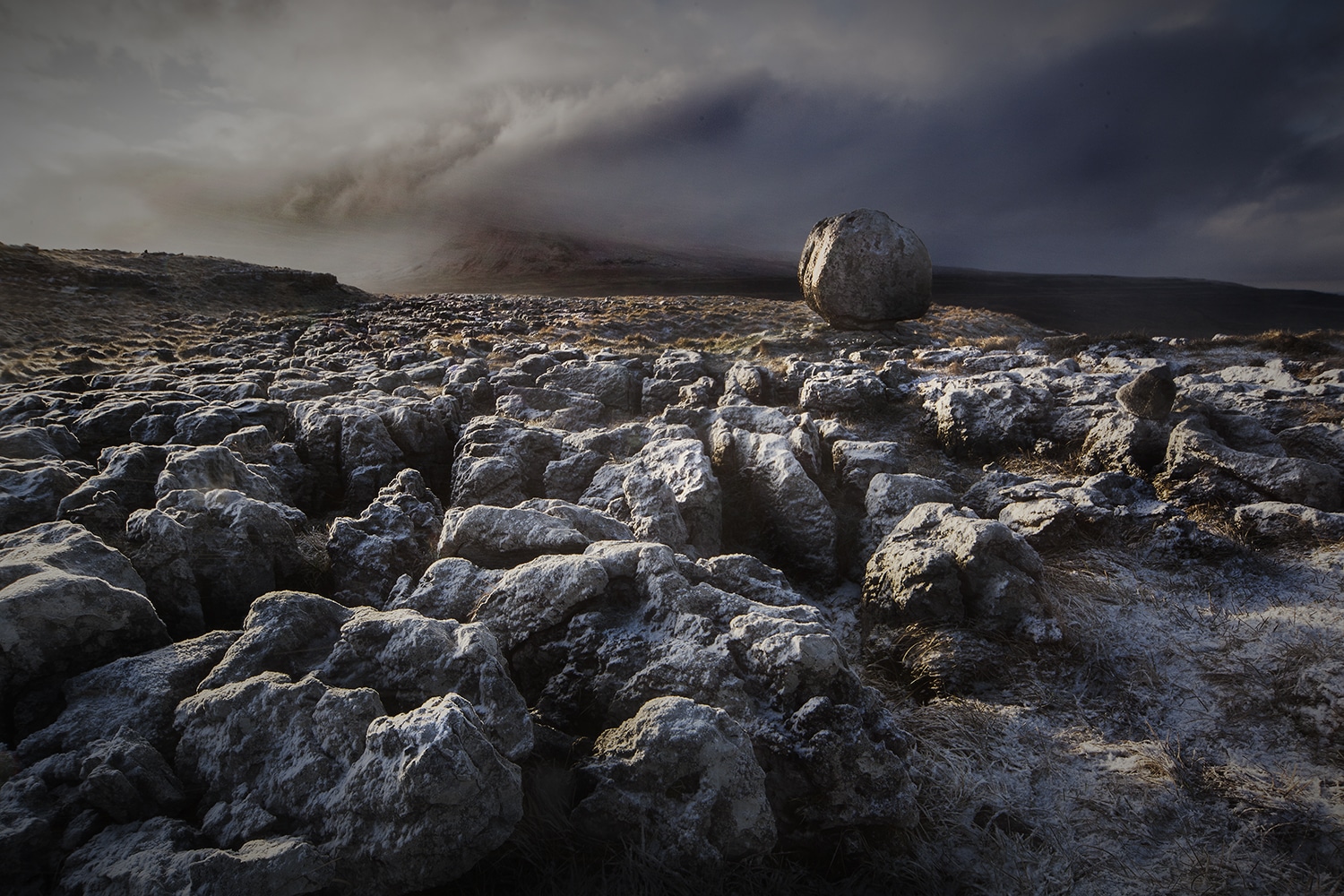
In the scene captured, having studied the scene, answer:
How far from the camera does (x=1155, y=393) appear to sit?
794 centimetres

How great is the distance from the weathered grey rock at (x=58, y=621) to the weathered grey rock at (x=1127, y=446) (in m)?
9.22

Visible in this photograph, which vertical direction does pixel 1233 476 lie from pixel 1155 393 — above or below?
below

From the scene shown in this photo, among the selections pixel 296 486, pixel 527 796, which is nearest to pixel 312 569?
pixel 296 486

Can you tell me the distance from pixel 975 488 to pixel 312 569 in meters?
6.92

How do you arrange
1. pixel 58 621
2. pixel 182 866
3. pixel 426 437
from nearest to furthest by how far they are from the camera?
pixel 182 866
pixel 58 621
pixel 426 437

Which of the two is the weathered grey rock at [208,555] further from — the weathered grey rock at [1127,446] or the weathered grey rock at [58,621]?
the weathered grey rock at [1127,446]

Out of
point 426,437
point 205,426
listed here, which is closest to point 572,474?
point 426,437

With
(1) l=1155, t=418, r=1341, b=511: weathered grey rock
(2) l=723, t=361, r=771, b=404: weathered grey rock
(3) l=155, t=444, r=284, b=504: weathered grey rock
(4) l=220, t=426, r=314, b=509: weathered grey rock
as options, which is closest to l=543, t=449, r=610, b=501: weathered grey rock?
(3) l=155, t=444, r=284, b=504: weathered grey rock

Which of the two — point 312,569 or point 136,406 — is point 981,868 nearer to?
point 312,569

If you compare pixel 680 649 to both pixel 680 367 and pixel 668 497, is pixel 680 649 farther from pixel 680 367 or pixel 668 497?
pixel 680 367

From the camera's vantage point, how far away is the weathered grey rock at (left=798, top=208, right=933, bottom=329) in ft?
58.1

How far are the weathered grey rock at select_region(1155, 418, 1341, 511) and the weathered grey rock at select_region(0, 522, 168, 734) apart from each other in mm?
9141

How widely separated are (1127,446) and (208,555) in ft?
30.7

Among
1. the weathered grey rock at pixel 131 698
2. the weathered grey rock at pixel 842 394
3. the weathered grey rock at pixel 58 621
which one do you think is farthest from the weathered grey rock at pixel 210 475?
the weathered grey rock at pixel 842 394
